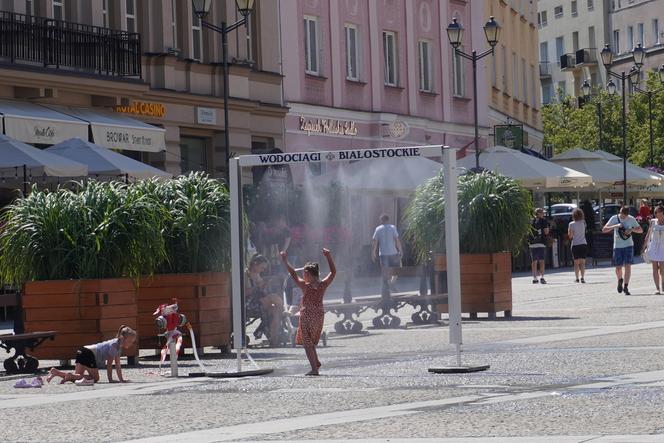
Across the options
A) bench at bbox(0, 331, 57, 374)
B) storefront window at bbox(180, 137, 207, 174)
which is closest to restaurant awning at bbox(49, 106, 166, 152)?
storefront window at bbox(180, 137, 207, 174)

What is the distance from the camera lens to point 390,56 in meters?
52.4

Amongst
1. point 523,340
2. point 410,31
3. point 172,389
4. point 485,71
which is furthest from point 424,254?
point 485,71

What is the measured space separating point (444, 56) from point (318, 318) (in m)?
38.2

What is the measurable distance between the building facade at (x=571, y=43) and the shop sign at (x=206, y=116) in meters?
71.1

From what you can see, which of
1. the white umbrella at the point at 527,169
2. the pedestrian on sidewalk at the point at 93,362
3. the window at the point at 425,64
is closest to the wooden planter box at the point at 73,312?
the pedestrian on sidewalk at the point at 93,362

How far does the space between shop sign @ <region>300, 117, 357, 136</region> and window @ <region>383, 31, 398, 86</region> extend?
3727 mm

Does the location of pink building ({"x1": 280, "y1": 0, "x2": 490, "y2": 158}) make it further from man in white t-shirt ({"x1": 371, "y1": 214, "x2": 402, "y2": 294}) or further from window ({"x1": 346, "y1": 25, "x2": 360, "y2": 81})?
man in white t-shirt ({"x1": 371, "y1": 214, "x2": 402, "y2": 294})

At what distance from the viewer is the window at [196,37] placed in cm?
4100

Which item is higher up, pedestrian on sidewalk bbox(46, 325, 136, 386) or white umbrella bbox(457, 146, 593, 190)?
white umbrella bbox(457, 146, 593, 190)

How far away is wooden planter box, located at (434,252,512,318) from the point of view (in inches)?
1078

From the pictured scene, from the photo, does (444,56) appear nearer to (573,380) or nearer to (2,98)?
(2,98)

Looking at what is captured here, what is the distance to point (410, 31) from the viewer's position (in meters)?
53.4

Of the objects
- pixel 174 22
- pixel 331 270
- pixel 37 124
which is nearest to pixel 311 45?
pixel 174 22

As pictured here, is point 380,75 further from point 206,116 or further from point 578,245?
point 578,245
